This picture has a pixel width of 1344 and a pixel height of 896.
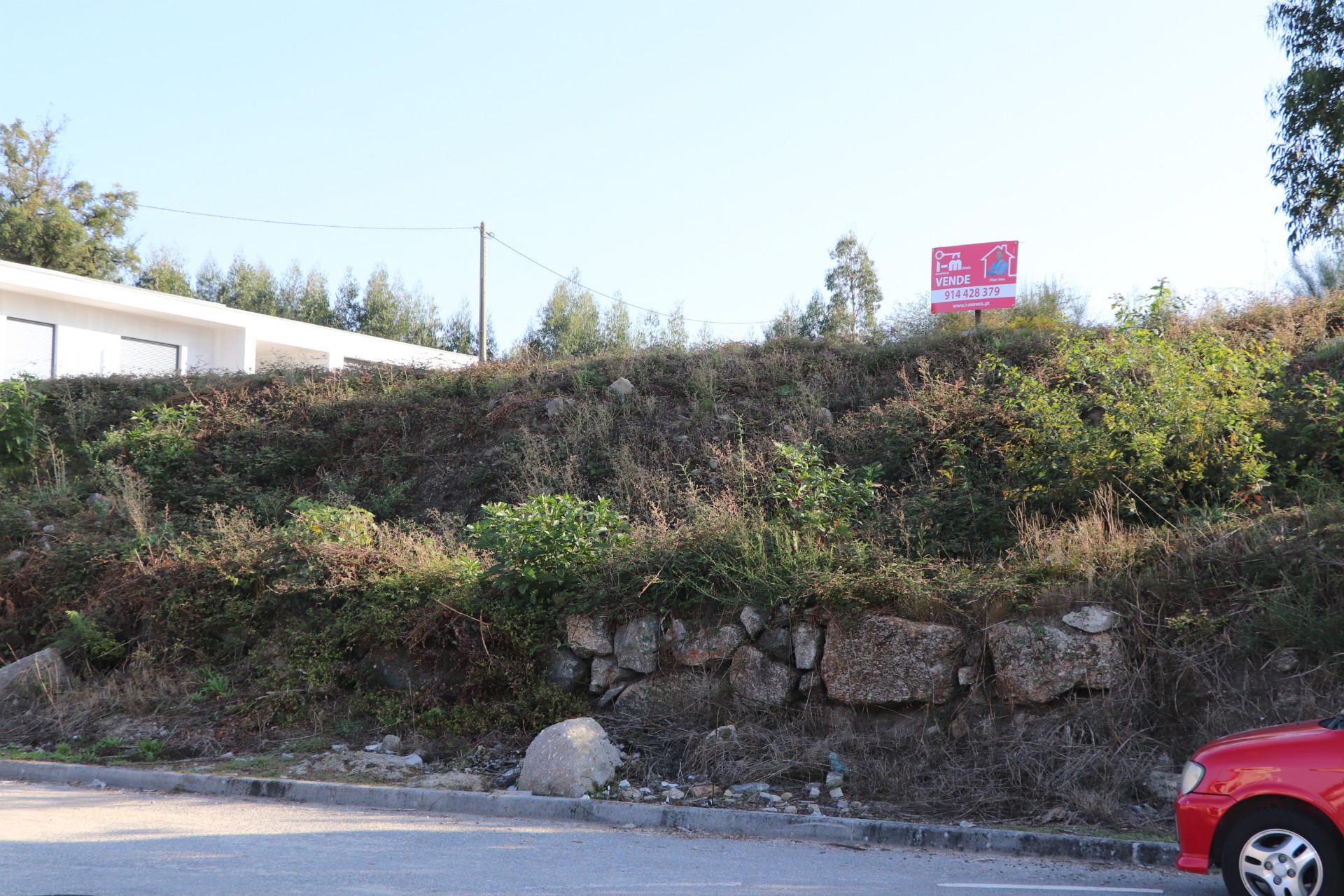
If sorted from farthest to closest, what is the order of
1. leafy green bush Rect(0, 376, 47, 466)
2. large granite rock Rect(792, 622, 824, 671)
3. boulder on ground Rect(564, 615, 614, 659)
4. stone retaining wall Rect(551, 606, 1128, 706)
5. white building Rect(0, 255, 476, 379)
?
white building Rect(0, 255, 476, 379)
leafy green bush Rect(0, 376, 47, 466)
boulder on ground Rect(564, 615, 614, 659)
large granite rock Rect(792, 622, 824, 671)
stone retaining wall Rect(551, 606, 1128, 706)

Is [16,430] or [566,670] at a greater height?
[16,430]

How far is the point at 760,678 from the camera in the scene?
28.8ft

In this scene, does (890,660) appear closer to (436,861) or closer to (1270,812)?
(1270,812)

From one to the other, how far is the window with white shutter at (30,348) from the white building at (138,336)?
2 centimetres

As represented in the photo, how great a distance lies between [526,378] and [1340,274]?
56.3ft

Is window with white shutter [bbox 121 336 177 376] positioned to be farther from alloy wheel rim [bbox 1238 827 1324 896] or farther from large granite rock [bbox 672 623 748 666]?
alloy wheel rim [bbox 1238 827 1324 896]

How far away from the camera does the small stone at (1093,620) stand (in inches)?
316

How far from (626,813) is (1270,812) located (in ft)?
14.0

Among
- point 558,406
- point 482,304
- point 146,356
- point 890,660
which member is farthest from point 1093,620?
point 482,304

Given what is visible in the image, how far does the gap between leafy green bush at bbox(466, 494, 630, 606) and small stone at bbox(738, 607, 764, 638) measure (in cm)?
163

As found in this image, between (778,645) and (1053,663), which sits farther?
(778,645)

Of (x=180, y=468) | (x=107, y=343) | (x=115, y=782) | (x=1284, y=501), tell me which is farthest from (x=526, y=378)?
(x=107, y=343)

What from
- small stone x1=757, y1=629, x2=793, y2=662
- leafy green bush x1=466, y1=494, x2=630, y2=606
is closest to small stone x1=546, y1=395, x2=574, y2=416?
leafy green bush x1=466, y1=494, x2=630, y2=606

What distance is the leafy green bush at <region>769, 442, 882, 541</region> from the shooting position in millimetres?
9977
